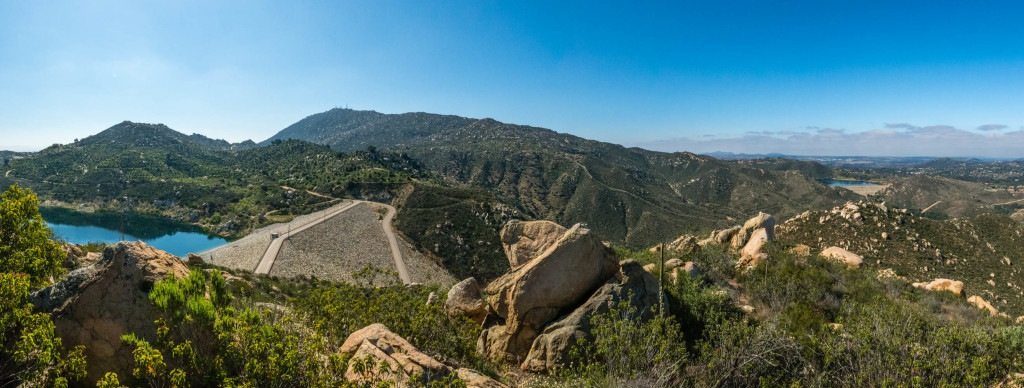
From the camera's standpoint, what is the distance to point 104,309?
18.2 ft

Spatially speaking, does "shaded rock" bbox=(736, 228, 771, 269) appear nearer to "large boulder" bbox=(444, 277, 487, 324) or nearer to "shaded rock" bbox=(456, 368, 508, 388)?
"large boulder" bbox=(444, 277, 487, 324)

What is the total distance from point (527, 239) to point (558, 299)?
9.45ft

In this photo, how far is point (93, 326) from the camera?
5.44m

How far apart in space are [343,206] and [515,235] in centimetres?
6866

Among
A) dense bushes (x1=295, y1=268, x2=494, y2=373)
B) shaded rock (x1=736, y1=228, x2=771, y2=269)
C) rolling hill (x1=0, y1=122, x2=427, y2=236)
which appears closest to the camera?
dense bushes (x1=295, y1=268, x2=494, y2=373)

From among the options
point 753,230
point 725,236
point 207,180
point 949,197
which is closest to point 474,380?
point 753,230

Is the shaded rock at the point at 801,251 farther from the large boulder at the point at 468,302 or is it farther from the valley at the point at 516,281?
the large boulder at the point at 468,302

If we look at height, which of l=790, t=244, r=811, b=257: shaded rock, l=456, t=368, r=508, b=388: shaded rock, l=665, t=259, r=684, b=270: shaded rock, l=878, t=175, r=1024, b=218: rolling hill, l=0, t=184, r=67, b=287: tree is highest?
l=0, t=184, r=67, b=287: tree

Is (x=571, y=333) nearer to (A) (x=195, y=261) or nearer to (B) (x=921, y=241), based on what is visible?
(A) (x=195, y=261)

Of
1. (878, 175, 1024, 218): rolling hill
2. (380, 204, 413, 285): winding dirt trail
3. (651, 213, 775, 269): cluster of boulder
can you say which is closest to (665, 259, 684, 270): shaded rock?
(651, 213, 775, 269): cluster of boulder

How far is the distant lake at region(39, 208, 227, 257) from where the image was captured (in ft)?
198

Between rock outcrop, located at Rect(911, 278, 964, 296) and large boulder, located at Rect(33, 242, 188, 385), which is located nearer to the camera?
large boulder, located at Rect(33, 242, 188, 385)

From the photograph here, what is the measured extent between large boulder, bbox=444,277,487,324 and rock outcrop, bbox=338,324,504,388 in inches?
139

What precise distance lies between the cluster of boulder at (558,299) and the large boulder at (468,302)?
23.2 inches
